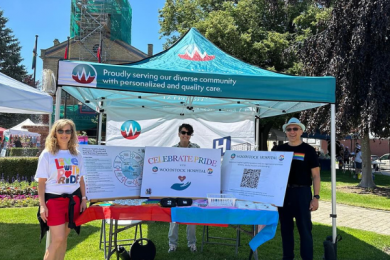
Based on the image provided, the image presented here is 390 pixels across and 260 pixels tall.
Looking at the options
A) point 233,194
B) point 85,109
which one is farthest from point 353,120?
point 85,109

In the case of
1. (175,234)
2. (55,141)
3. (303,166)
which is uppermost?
(55,141)

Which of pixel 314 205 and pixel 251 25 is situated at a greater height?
pixel 251 25

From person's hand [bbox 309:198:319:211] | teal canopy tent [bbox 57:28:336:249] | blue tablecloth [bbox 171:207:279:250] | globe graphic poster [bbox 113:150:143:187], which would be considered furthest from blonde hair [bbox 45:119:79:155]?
person's hand [bbox 309:198:319:211]

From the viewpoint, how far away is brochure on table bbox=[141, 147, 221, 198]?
13.0 ft

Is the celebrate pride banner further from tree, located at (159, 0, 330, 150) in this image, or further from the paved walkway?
tree, located at (159, 0, 330, 150)

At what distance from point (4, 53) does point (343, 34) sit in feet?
110

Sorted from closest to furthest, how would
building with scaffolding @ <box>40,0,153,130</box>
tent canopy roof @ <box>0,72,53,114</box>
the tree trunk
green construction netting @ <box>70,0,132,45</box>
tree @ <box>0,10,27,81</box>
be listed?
tent canopy roof @ <box>0,72,53,114</box> < the tree trunk < tree @ <box>0,10,27,81</box> < green construction netting @ <box>70,0,132,45</box> < building with scaffolding @ <box>40,0,153,130</box>

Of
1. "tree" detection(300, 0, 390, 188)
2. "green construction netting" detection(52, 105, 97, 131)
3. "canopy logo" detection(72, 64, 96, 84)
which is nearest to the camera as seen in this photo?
"canopy logo" detection(72, 64, 96, 84)

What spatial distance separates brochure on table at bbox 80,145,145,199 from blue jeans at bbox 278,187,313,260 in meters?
1.84

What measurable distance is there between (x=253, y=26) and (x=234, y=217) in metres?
17.3

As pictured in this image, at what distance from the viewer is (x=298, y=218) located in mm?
3707

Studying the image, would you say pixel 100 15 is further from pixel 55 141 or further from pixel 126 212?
pixel 126 212

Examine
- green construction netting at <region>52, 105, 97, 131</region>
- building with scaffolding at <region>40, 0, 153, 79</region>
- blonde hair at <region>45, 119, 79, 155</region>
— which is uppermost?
building with scaffolding at <region>40, 0, 153, 79</region>

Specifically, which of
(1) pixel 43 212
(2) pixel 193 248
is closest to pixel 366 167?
(2) pixel 193 248
